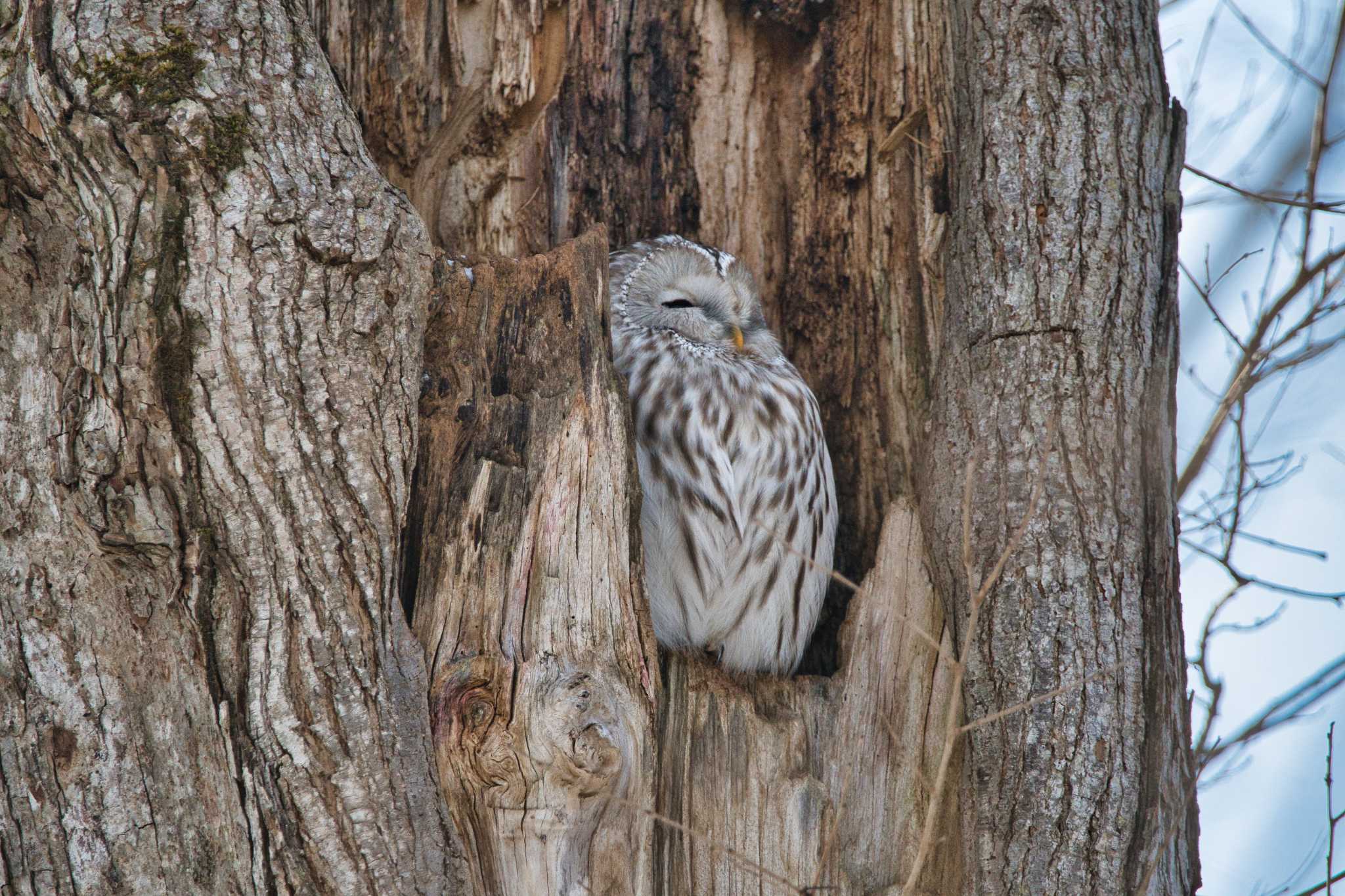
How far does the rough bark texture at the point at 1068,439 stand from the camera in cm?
273

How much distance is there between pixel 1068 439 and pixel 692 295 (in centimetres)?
117

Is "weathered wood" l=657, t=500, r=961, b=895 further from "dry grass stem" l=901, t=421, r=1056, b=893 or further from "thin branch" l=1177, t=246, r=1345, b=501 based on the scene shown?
"thin branch" l=1177, t=246, r=1345, b=501

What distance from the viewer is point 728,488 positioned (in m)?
3.21

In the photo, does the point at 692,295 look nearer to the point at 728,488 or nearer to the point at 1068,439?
the point at 728,488

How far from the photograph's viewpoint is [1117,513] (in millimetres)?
2836

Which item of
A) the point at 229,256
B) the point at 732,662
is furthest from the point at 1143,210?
the point at 229,256

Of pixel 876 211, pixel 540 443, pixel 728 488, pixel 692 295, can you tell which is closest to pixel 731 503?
pixel 728 488

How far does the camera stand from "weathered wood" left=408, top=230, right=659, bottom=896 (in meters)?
2.39

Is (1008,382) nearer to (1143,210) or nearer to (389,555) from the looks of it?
(1143,210)

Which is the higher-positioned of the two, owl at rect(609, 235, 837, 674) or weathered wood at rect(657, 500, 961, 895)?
Result: owl at rect(609, 235, 837, 674)

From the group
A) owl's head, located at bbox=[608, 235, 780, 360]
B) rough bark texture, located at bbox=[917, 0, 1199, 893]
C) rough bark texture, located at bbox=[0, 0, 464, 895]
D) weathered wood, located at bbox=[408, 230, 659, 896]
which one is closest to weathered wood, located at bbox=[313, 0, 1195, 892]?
rough bark texture, located at bbox=[917, 0, 1199, 893]

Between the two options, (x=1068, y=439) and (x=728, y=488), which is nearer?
(x=1068, y=439)

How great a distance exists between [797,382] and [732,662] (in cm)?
81

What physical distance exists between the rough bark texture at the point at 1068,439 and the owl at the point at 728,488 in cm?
37
